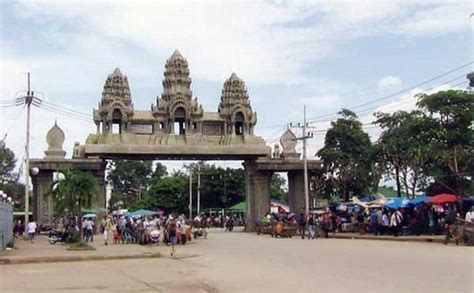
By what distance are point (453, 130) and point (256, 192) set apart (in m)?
17.8

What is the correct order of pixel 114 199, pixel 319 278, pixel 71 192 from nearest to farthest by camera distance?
1. pixel 319 278
2. pixel 71 192
3. pixel 114 199

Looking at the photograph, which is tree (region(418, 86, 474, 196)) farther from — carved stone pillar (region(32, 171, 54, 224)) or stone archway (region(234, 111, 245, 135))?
carved stone pillar (region(32, 171, 54, 224))

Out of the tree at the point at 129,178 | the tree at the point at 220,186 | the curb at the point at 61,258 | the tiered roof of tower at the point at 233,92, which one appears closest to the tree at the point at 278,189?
the tree at the point at 220,186

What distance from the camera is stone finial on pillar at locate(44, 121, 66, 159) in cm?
4594

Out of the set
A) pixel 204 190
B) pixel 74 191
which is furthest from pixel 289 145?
pixel 204 190

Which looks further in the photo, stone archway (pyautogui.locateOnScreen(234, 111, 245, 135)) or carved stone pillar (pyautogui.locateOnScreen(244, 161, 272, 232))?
stone archway (pyautogui.locateOnScreen(234, 111, 245, 135))

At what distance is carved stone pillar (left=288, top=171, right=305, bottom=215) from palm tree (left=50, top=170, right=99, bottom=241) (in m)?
20.4

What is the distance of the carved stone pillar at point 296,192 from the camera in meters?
48.6

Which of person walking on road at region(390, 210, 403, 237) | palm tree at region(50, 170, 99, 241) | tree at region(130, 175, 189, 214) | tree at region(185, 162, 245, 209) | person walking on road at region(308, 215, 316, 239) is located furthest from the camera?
tree at region(130, 175, 189, 214)

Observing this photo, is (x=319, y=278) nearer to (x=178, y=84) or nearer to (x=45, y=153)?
(x=45, y=153)

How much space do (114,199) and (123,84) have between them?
60.4 meters

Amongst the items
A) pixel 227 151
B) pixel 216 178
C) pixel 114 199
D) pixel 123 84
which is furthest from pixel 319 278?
pixel 114 199

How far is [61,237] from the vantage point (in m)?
34.8

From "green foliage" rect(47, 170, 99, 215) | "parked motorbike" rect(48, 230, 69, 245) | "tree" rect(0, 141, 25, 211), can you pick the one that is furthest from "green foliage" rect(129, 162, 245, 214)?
"green foliage" rect(47, 170, 99, 215)
